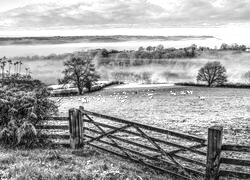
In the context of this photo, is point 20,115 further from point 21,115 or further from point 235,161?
point 235,161

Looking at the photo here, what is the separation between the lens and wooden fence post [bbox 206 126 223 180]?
7305mm

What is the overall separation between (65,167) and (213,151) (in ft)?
13.2

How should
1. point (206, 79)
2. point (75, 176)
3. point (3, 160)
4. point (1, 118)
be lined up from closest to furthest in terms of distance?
point (75, 176), point (3, 160), point (1, 118), point (206, 79)

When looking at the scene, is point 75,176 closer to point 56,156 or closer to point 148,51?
point 56,156

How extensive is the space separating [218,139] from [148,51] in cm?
17172

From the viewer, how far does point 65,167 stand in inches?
310

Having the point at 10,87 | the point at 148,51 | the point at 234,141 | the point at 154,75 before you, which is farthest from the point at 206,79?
the point at 148,51

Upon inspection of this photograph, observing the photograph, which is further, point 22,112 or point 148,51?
point 148,51

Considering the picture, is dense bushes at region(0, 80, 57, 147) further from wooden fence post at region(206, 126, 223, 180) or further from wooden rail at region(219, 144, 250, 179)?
wooden rail at region(219, 144, 250, 179)

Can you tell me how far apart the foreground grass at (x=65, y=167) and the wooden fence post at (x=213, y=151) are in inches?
58.3

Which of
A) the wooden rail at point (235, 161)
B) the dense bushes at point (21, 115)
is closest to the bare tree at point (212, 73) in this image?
the dense bushes at point (21, 115)

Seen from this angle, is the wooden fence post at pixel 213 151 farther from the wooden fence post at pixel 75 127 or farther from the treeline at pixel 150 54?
the treeline at pixel 150 54

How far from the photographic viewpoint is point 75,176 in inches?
285

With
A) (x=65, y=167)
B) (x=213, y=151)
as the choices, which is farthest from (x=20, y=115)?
(x=213, y=151)
